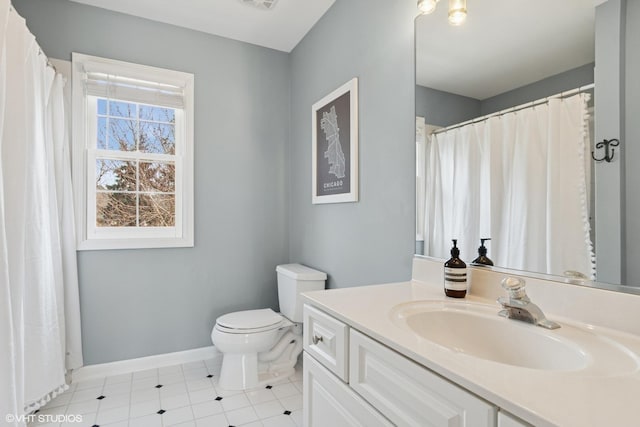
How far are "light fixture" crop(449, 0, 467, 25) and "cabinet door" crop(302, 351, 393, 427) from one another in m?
1.42

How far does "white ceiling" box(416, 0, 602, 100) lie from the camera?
97 cm

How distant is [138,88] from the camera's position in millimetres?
2389

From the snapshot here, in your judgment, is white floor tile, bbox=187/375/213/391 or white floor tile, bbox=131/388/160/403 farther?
white floor tile, bbox=187/375/213/391

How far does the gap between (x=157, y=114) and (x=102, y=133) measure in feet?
1.32

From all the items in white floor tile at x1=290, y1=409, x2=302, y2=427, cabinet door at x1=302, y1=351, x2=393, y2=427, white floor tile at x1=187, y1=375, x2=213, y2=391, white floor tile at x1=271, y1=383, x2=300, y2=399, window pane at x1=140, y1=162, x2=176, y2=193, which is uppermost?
window pane at x1=140, y1=162, x2=176, y2=193

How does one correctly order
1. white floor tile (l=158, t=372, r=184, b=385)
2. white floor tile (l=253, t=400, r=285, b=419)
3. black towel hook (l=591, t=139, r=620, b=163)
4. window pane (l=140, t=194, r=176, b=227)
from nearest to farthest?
black towel hook (l=591, t=139, r=620, b=163)
white floor tile (l=253, t=400, r=285, b=419)
white floor tile (l=158, t=372, r=184, b=385)
window pane (l=140, t=194, r=176, b=227)

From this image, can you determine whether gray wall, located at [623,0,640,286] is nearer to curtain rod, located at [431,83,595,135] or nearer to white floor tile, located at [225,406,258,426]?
curtain rod, located at [431,83,595,135]

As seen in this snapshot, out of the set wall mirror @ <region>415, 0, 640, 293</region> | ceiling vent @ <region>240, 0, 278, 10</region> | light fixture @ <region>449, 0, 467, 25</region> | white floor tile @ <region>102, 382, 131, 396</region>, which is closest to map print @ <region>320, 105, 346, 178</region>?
wall mirror @ <region>415, 0, 640, 293</region>

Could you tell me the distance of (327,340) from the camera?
1.09m

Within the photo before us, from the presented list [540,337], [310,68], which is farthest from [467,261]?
[310,68]

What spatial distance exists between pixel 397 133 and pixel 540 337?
1.07 metres

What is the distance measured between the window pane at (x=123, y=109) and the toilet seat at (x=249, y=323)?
1652 millimetres

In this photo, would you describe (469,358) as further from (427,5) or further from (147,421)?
(147,421)

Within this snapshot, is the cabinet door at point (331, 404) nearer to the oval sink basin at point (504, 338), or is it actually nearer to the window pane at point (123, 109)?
the oval sink basin at point (504, 338)
